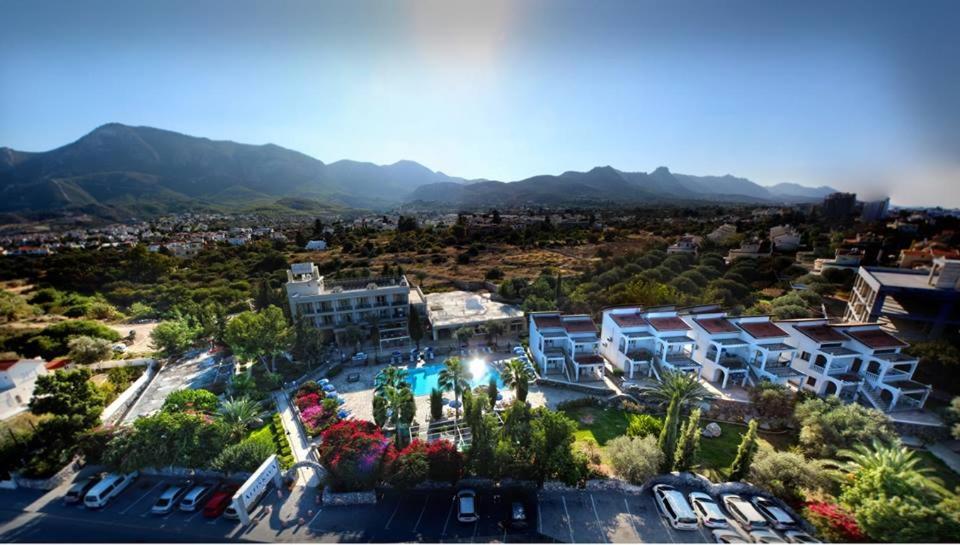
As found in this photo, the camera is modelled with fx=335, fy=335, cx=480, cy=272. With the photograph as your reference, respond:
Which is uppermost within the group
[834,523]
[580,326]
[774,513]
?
[580,326]

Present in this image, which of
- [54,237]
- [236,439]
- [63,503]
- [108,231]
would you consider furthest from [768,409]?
[108,231]

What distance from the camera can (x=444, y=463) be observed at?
17.2 metres

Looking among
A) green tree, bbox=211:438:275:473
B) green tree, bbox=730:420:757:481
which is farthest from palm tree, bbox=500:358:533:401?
green tree, bbox=211:438:275:473

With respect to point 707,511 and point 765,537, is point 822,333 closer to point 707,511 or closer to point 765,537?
point 765,537

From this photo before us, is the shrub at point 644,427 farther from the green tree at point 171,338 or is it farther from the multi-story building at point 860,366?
the green tree at point 171,338

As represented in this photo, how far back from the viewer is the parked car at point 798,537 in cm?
1408

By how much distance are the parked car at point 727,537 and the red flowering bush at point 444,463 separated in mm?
11772

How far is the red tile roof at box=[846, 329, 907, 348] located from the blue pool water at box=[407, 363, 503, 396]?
25959 millimetres

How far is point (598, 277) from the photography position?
48.1 m

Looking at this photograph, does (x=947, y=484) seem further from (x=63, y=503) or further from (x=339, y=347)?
(x=63, y=503)

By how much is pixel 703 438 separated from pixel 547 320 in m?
13.9

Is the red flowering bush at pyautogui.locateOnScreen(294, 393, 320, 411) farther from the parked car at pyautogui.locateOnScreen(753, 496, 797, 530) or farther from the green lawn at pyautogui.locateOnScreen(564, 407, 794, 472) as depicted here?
the parked car at pyautogui.locateOnScreen(753, 496, 797, 530)

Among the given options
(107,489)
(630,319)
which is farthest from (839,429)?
(107,489)

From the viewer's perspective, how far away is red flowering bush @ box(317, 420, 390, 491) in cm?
1678
